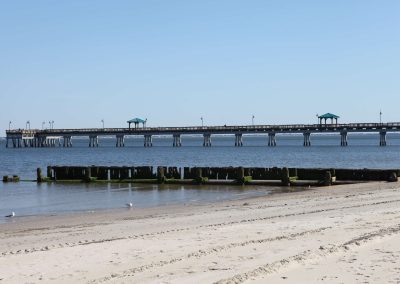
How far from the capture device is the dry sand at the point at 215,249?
11500 millimetres

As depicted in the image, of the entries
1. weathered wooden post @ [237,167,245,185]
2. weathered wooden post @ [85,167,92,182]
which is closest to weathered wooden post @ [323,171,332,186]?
weathered wooden post @ [237,167,245,185]

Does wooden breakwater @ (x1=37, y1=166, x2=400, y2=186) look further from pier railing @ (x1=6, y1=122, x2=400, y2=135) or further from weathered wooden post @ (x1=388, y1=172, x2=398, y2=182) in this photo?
pier railing @ (x1=6, y1=122, x2=400, y2=135)

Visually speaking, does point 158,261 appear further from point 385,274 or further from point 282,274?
point 385,274

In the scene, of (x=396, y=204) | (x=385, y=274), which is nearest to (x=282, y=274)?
(x=385, y=274)

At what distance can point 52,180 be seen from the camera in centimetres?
5066

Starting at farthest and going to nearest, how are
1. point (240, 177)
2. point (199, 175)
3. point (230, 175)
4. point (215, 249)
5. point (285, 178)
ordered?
1. point (230, 175)
2. point (199, 175)
3. point (240, 177)
4. point (285, 178)
5. point (215, 249)

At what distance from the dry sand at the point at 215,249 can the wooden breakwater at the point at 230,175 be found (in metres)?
17.9

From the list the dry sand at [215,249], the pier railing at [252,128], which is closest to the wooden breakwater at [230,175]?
the dry sand at [215,249]

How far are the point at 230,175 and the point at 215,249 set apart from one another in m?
30.6

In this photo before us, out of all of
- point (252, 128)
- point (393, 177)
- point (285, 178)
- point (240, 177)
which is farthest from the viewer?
point (252, 128)

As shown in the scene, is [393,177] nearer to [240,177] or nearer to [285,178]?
[285,178]

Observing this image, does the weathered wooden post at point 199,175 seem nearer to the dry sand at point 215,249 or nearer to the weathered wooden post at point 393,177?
the weathered wooden post at point 393,177

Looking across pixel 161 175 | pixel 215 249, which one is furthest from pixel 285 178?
pixel 215 249

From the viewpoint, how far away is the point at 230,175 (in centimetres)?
4459
